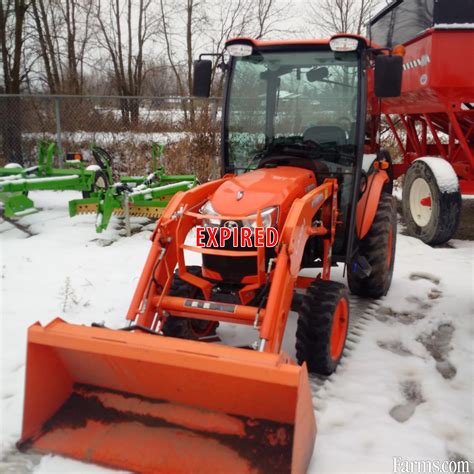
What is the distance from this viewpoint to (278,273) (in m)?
2.84

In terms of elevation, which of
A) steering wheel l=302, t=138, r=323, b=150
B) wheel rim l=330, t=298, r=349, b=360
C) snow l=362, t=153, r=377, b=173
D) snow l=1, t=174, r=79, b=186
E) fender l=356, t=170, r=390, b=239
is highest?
steering wheel l=302, t=138, r=323, b=150

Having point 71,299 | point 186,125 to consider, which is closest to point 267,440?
point 71,299

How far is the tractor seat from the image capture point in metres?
3.78

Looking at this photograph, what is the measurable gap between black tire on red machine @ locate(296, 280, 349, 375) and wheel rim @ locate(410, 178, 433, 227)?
3285 millimetres

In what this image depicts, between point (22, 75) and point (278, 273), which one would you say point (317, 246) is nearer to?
point (278, 273)

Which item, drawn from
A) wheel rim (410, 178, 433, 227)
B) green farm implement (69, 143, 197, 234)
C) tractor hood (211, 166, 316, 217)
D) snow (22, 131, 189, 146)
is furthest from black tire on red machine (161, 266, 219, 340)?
snow (22, 131, 189, 146)

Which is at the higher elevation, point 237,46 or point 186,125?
point 237,46

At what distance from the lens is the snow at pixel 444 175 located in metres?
5.53

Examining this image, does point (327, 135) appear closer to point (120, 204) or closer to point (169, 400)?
point (169, 400)

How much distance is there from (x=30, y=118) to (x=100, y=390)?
10.4 metres

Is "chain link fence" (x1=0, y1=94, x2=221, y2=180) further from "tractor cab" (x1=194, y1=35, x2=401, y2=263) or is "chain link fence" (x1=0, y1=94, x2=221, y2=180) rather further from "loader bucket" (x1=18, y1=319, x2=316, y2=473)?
"loader bucket" (x1=18, y1=319, x2=316, y2=473)

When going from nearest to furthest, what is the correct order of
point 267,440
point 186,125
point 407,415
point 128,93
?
point 267,440 < point 407,415 < point 186,125 < point 128,93

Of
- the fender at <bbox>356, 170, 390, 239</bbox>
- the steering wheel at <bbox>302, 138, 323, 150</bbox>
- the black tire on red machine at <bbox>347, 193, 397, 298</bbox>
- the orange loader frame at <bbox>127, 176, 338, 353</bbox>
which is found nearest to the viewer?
the orange loader frame at <bbox>127, 176, 338, 353</bbox>

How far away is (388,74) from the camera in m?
3.39
